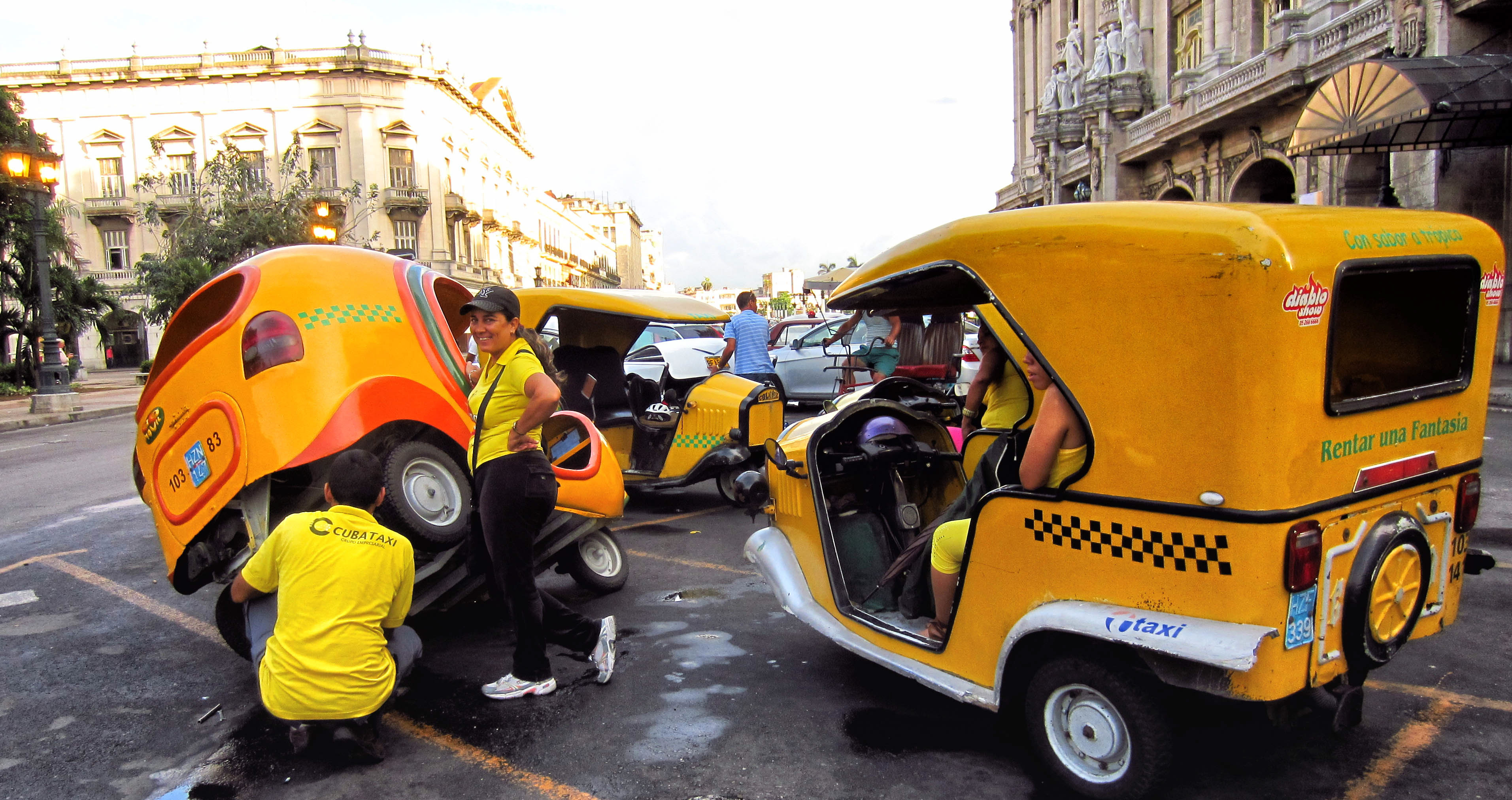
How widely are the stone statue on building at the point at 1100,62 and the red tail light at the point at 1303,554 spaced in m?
Result: 32.0

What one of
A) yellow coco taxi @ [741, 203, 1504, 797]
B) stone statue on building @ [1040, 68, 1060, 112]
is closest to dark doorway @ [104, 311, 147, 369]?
stone statue on building @ [1040, 68, 1060, 112]

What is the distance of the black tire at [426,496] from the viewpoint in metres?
4.48

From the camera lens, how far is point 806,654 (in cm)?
448

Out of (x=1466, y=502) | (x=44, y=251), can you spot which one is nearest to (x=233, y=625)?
(x=1466, y=502)

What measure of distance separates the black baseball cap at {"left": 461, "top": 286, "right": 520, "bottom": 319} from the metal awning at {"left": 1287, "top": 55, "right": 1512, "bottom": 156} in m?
12.3

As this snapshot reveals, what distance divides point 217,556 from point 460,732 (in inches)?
66.0

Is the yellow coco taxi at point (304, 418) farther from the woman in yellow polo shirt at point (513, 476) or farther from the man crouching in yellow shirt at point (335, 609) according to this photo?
the man crouching in yellow shirt at point (335, 609)

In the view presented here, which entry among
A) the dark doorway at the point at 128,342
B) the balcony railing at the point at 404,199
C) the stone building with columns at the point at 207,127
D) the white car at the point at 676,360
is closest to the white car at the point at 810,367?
the white car at the point at 676,360

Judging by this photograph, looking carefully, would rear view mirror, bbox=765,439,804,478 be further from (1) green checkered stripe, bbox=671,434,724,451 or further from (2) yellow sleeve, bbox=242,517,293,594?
(1) green checkered stripe, bbox=671,434,724,451

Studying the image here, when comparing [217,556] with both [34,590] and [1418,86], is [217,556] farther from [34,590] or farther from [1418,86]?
[1418,86]

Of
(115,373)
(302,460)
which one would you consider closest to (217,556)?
(302,460)

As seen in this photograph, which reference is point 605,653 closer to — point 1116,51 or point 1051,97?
point 1116,51

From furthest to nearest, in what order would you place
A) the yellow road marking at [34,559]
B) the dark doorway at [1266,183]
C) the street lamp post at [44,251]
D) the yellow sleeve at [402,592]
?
the dark doorway at [1266,183]
the street lamp post at [44,251]
the yellow road marking at [34,559]
the yellow sleeve at [402,592]

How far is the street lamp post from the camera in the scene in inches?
688
